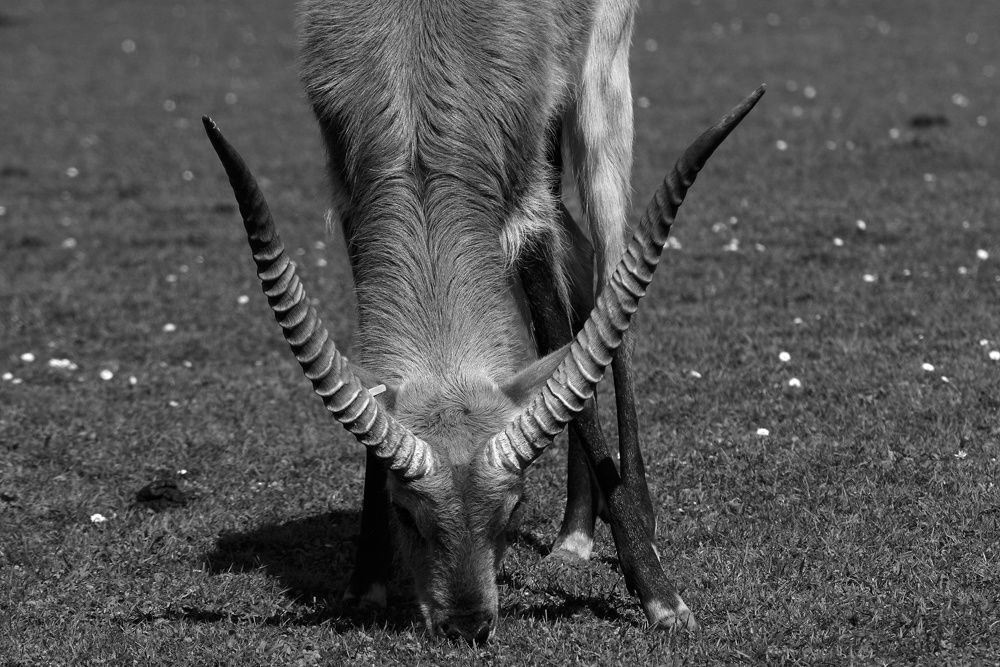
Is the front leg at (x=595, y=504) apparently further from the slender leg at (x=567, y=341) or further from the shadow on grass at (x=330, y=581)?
the shadow on grass at (x=330, y=581)

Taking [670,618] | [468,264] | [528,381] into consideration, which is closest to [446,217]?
[468,264]

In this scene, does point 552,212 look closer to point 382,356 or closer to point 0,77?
point 382,356

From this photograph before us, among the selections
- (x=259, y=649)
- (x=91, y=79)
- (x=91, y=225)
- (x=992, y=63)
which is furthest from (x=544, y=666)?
(x=91, y=79)

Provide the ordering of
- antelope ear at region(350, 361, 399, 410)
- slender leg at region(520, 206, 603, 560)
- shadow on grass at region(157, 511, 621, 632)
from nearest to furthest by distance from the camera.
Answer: antelope ear at region(350, 361, 399, 410) → shadow on grass at region(157, 511, 621, 632) → slender leg at region(520, 206, 603, 560)

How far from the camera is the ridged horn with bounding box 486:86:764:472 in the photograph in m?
5.59

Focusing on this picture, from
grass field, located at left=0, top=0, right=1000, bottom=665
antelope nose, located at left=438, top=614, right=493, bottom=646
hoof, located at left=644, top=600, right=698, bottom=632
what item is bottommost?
grass field, located at left=0, top=0, right=1000, bottom=665

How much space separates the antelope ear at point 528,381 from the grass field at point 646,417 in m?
1.15

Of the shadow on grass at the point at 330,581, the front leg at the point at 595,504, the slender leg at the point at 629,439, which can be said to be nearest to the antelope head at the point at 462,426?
the shadow on grass at the point at 330,581

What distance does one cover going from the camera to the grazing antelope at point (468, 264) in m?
5.62

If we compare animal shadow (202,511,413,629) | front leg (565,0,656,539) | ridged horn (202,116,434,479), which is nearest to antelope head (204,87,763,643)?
ridged horn (202,116,434,479)

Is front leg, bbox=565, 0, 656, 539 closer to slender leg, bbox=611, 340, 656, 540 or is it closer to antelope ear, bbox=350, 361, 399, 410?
slender leg, bbox=611, 340, 656, 540

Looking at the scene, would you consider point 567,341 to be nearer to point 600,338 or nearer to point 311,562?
point 600,338

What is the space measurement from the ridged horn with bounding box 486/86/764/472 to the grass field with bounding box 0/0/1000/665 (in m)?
0.99

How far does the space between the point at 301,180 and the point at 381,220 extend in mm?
12155
